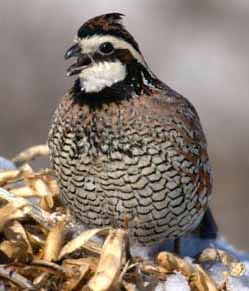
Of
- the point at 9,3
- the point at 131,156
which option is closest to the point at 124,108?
the point at 131,156

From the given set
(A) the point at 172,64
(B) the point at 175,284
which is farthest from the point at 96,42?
(A) the point at 172,64

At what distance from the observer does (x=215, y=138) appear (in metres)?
12.5

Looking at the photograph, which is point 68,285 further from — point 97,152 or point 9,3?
point 9,3

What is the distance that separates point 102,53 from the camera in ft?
17.6

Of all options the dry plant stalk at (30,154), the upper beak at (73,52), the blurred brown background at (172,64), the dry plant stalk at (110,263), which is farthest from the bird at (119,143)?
Answer: the blurred brown background at (172,64)

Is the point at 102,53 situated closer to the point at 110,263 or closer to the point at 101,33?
the point at 101,33

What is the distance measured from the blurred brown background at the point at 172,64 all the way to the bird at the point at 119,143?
5228 millimetres

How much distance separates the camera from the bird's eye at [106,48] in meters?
5.34

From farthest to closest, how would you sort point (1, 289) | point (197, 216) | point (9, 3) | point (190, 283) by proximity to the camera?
1. point (9, 3)
2. point (197, 216)
3. point (190, 283)
4. point (1, 289)

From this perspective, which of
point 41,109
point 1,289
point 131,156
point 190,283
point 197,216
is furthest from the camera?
point 41,109

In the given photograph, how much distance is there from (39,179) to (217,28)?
9.23 meters

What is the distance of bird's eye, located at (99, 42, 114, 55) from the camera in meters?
5.34

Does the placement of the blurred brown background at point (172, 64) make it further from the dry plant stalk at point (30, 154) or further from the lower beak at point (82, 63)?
the lower beak at point (82, 63)

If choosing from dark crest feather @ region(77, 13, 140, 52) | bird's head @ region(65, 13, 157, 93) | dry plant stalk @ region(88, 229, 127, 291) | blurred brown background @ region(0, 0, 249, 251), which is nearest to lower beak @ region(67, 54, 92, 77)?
bird's head @ region(65, 13, 157, 93)
